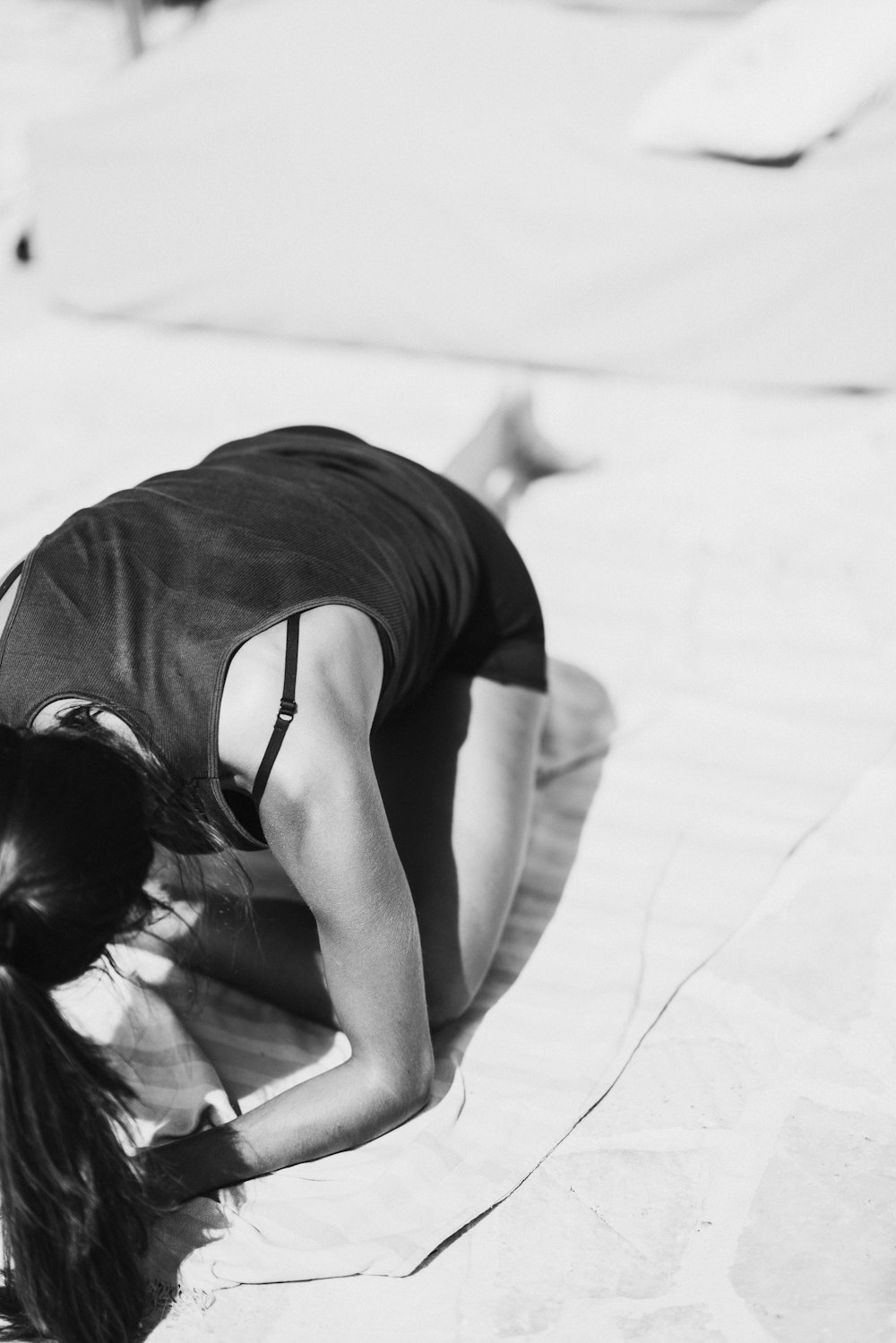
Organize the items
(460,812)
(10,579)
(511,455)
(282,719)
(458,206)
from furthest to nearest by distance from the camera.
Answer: (458,206), (511,455), (460,812), (10,579), (282,719)


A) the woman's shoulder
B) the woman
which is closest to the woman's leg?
the woman

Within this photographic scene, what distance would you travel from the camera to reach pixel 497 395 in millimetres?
2500

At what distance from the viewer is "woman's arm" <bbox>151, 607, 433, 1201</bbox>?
1096 mm

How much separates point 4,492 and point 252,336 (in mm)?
838

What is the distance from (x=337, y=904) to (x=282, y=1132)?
0.26m

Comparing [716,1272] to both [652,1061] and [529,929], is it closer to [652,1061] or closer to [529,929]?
[652,1061]

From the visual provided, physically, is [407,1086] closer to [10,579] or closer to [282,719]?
[282,719]

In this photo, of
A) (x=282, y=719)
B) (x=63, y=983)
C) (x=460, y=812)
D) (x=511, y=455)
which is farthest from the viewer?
(x=511, y=455)

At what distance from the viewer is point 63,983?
0.98 meters

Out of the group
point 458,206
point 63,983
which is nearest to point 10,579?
point 63,983

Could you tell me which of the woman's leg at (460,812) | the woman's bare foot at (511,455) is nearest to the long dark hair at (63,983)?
the woman's leg at (460,812)

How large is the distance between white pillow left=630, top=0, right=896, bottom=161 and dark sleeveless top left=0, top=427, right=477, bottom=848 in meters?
1.54

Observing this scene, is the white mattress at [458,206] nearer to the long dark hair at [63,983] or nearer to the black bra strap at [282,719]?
the black bra strap at [282,719]

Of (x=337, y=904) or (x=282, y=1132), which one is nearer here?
(x=337, y=904)
